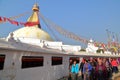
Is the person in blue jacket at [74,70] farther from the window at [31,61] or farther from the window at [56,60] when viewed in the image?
the window at [56,60]

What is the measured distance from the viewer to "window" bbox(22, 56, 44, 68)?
379 inches

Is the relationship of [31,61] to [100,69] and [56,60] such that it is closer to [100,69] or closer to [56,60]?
[56,60]

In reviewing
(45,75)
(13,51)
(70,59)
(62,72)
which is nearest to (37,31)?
(70,59)

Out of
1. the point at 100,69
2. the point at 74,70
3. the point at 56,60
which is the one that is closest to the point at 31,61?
the point at 74,70

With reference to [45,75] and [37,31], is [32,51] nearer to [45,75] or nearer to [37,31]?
[45,75]

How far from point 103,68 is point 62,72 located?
4.64 m

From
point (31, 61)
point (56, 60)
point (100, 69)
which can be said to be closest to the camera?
point (31, 61)

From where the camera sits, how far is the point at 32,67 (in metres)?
10.3

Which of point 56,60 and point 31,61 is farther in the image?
point 56,60

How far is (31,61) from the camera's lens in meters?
10.2

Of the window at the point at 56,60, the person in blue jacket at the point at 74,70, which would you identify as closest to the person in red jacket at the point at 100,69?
the person in blue jacket at the point at 74,70

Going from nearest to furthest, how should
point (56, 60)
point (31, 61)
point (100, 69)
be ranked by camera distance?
point (31, 61) < point (100, 69) < point (56, 60)

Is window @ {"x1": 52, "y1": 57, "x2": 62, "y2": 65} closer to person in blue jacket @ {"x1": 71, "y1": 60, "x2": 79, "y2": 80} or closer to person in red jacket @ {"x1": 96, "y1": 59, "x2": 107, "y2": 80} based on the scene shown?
person in blue jacket @ {"x1": 71, "y1": 60, "x2": 79, "y2": 80}

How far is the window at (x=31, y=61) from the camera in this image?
9.62 m
